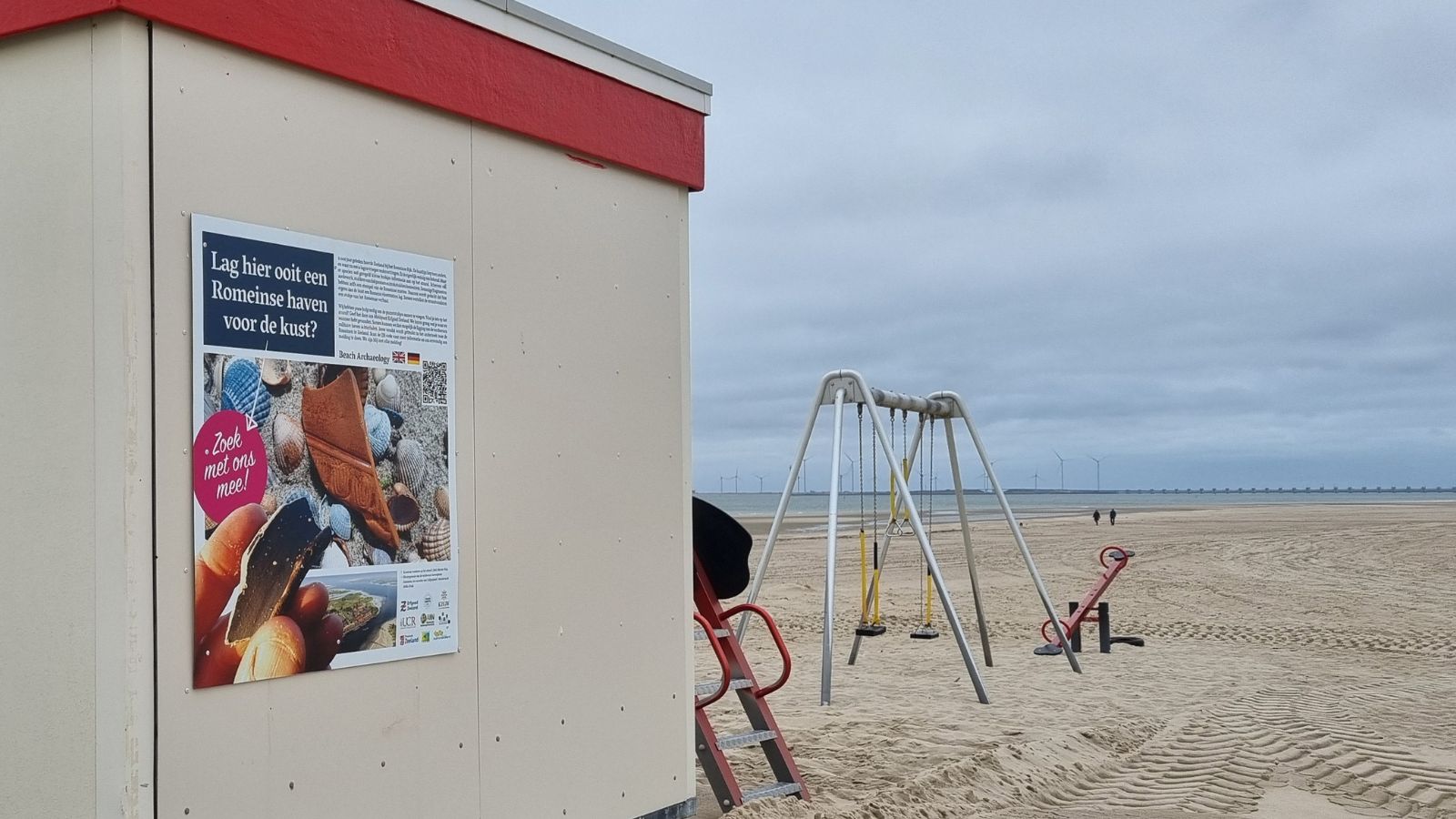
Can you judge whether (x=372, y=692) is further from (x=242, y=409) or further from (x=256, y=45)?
(x=256, y=45)

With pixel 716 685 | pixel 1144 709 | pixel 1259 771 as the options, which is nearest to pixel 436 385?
pixel 716 685

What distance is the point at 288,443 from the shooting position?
3660 mm

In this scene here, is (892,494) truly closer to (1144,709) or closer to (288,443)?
(1144,709)

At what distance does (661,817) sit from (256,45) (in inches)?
125

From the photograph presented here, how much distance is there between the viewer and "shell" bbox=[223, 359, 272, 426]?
11.6 ft

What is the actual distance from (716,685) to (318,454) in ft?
8.46

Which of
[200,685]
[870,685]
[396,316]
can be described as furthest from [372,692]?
[870,685]

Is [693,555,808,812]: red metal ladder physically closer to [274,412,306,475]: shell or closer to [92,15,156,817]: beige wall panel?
[274,412,306,475]: shell

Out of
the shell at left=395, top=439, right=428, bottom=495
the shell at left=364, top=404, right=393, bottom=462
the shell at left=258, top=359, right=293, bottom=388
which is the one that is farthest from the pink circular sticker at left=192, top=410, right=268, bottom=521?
the shell at left=395, top=439, right=428, bottom=495

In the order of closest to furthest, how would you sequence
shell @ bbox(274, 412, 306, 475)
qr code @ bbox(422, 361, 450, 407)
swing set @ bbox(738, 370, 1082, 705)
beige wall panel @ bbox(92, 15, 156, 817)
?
beige wall panel @ bbox(92, 15, 156, 817) < shell @ bbox(274, 412, 306, 475) < qr code @ bbox(422, 361, 450, 407) < swing set @ bbox(738, 370, 1082, 705)

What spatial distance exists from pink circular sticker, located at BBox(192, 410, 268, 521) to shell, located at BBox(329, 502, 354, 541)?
9.5 inches

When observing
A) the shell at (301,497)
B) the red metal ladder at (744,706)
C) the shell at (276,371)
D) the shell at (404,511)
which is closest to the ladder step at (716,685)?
the red metal ladder at (744,706)

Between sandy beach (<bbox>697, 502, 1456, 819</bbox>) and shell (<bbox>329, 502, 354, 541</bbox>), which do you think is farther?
sandy beach (<bbox>697, 502, 1456, 819</bbox>)

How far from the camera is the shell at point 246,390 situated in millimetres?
3533
